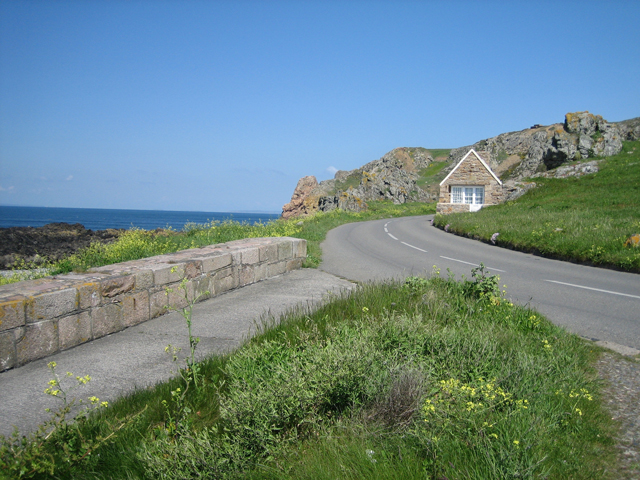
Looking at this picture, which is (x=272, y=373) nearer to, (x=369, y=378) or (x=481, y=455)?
(x=369, y=378)

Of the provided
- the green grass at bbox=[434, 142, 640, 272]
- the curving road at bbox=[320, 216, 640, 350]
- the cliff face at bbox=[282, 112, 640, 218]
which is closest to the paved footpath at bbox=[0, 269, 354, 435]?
the curving road at bbox=[320, 216, 640, 350]

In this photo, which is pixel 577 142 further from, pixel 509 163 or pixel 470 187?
pixel 509 163

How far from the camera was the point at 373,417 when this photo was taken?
2990 mm

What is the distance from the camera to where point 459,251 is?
14258 millimetres

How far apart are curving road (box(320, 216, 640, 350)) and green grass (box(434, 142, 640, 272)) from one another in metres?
0.60

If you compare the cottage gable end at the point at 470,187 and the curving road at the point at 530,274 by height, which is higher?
the cottage gable end at the point at 470,187

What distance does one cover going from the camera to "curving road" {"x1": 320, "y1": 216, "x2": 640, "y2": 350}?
241 inches

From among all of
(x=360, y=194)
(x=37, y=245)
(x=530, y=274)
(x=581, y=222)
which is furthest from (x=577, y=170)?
(x=37, y=245)

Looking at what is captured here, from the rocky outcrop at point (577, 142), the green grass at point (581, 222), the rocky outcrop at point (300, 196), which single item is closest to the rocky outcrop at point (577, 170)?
the green grass at point (581, 222)

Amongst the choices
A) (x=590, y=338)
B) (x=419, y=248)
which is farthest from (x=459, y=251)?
(x=590, y=338)

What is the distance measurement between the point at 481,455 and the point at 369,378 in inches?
36.6

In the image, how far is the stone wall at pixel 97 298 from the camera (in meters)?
4.29

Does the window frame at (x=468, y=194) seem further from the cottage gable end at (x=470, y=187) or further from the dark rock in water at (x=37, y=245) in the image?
the dark rock in water at (x=37, y=245)

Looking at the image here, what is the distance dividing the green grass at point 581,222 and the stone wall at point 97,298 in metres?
9.66
